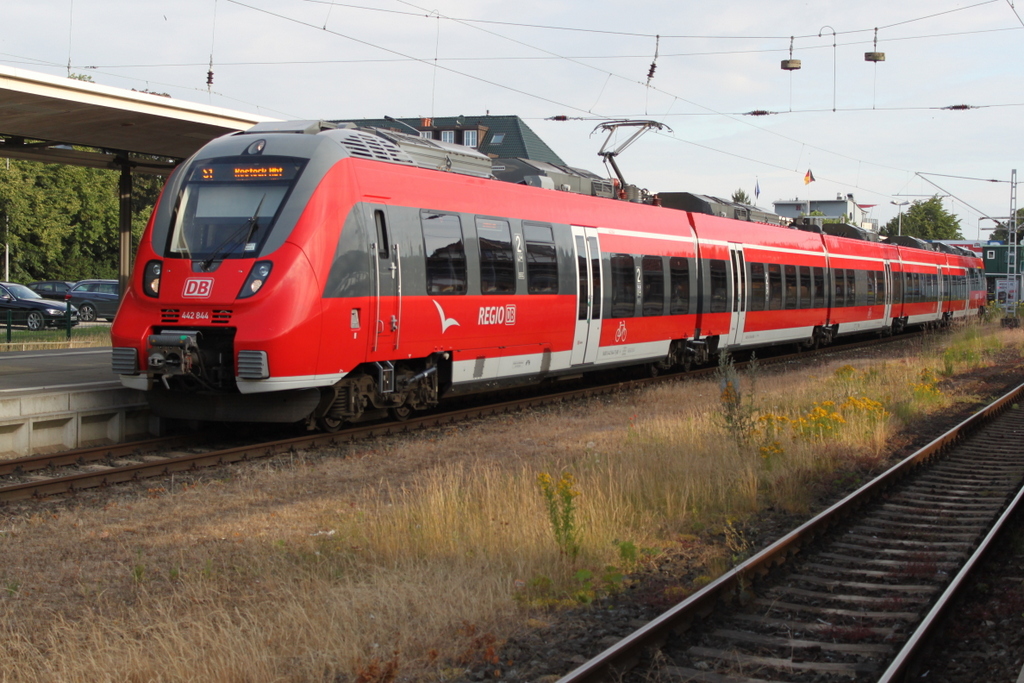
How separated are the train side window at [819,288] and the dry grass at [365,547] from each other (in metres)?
15.0

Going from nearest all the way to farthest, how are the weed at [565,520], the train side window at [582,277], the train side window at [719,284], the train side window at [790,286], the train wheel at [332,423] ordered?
the weed at [565,520] < the train wheel at [332,423] < the train side window at [582,277] < the train side window at [719,284] < the train side window at [790,286]

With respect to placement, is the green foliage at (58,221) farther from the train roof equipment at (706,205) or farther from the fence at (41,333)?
the train roof equipment at (706,205)

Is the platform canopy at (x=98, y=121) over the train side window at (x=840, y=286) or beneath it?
over

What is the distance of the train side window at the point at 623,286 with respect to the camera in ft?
54.6

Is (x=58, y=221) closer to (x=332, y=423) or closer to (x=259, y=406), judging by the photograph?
(x=332, y=423)

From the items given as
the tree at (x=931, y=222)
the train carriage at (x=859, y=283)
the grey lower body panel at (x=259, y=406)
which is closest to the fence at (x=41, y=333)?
the grey lower body panel at (x=259, y=406)

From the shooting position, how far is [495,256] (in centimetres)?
1348

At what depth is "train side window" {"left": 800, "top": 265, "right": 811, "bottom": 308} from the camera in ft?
84.1

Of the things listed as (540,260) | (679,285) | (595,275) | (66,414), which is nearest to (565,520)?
(66,414)

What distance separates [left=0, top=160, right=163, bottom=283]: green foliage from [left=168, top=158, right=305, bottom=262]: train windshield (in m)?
40.1

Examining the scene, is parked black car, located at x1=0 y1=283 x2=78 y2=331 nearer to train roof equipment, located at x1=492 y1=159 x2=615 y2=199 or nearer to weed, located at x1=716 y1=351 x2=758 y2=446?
train roof equipment, located at x1=492 y1=159 x2=615 y2=199

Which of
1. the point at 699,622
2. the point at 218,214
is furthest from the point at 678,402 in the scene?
the point at 699,622

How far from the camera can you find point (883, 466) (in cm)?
1088

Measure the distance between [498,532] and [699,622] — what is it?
1946mm
